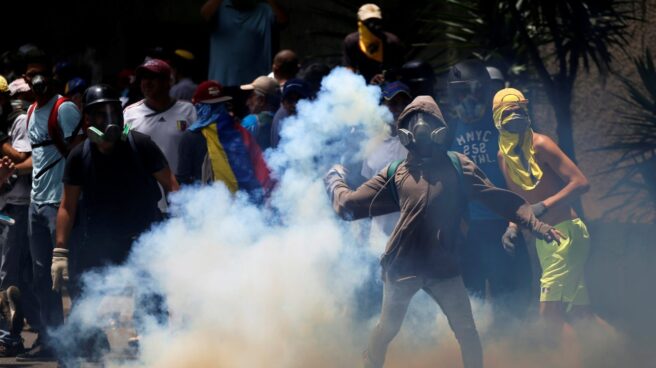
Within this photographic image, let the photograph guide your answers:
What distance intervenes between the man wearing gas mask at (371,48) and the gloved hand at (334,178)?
8.78 feet

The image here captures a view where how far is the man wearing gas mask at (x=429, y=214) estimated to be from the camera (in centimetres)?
672

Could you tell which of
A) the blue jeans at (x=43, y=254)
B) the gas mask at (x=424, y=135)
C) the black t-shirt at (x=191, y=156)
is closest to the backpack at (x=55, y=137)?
the blue jeans at (x=43, y=254)

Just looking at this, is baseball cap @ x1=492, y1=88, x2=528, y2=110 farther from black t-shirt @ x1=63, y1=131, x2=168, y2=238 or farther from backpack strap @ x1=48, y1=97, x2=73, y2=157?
backpack strap @ x1=48, y1=97, x2=73, y2=157

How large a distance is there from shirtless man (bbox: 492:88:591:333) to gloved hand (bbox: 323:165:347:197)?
1.15 m

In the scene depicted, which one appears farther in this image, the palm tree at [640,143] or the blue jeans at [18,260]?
the palm tree at [640,143]

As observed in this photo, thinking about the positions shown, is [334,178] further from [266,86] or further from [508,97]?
[266,86]

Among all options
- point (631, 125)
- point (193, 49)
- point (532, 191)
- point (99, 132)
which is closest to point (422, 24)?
point (631, 125)

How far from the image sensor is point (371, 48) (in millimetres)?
9883

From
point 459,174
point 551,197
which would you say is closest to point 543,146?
point 551,197

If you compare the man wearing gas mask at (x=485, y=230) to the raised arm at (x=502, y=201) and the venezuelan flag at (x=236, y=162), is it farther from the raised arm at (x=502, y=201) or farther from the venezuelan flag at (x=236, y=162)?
the venezuelan flag at (x=236, y=162)

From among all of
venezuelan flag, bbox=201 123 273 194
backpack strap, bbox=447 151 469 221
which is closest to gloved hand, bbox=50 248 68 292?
venezuelan flag, bbox=201 123 273 194

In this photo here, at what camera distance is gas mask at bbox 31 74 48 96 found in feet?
27.7

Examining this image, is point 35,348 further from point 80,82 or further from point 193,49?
point 193,49

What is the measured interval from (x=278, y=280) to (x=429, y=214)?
4.26 feet
